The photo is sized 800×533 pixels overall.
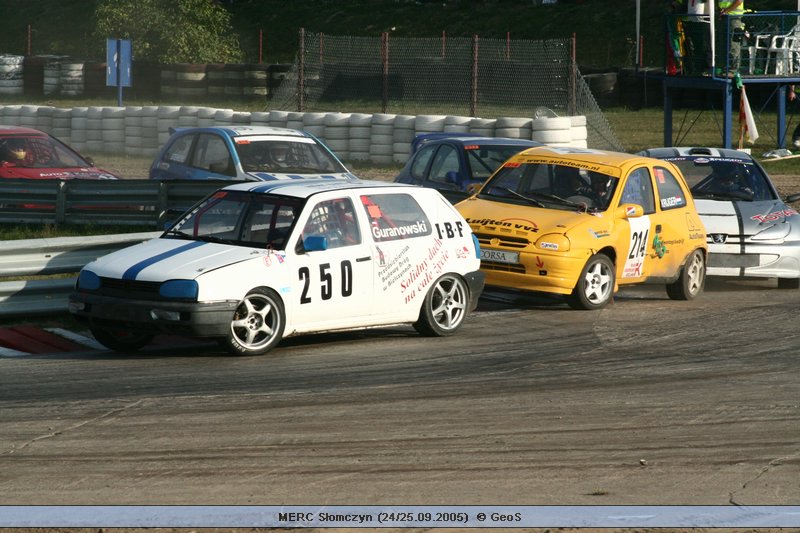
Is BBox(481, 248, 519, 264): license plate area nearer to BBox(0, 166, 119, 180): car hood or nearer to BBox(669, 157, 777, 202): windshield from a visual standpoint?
BBox(669, 157, 777, 202): windshield

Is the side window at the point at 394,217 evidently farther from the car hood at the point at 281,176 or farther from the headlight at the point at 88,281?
the car hood at the point at 281,176

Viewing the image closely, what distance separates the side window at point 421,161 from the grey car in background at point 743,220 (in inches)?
105

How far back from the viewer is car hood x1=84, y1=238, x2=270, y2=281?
31.2 ft

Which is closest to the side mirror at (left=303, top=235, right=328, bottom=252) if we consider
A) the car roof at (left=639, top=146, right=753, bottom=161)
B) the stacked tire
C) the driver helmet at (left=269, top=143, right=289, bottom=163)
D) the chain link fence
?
the driver helmet at (left=269, top=143, right=289, bottom=163)

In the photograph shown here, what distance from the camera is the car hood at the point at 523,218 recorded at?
12273 millimetres

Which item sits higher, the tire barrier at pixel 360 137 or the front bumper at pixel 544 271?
the tire barrier at pixel 360 137

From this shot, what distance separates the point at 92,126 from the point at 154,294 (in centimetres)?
1991

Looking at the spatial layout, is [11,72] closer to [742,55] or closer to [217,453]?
[742,55]

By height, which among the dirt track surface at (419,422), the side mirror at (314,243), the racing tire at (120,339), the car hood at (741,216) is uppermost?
the car hood at (741,216)

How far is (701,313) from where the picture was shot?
12.6 metres

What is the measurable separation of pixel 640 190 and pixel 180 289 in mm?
5672

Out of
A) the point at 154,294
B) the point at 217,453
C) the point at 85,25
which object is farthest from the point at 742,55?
the point at 85,25

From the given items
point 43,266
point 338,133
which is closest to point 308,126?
point 338,133

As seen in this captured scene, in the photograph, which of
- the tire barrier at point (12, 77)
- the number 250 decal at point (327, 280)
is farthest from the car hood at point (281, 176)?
the tire barrier at point (12, 77)
